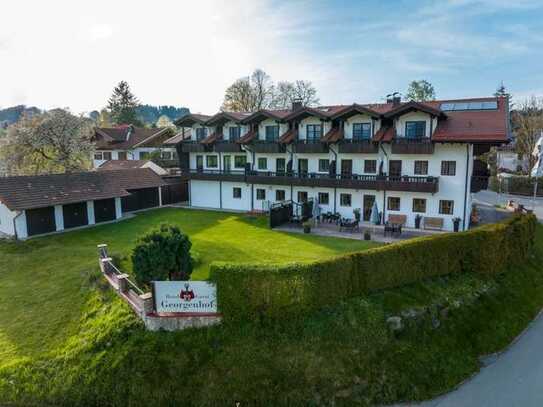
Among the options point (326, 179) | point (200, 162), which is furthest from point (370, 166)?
point (200, 162)

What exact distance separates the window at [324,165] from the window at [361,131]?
2903 mm

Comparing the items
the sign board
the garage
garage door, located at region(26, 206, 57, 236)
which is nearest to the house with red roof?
the garage

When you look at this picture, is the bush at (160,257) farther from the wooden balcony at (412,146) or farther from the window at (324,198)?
the wooden balcony at (412,146)

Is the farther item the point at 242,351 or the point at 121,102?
the point at 121,102

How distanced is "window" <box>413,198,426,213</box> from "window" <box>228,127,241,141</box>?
16.1m

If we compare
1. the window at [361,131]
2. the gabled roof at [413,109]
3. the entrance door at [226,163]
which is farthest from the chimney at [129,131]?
the gabled roof at [413,109]

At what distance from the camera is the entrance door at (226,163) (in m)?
33.1

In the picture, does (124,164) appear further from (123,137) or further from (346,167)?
(346,167)

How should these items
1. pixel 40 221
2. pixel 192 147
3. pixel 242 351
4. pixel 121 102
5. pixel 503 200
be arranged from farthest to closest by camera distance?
pixel 121 102 → pixel 503 200 → pixel 192 147 → pixel 40 221 → pixel 242 351

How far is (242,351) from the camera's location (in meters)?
12.2

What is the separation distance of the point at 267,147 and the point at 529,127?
40.9 metres

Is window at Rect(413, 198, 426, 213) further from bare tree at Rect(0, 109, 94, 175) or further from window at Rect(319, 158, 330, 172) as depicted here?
bare tree at Rect(0, 109, 94, 175)

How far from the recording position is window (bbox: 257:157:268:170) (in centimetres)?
3101

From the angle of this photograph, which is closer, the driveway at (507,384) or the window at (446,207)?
the driveway at (507,384)
